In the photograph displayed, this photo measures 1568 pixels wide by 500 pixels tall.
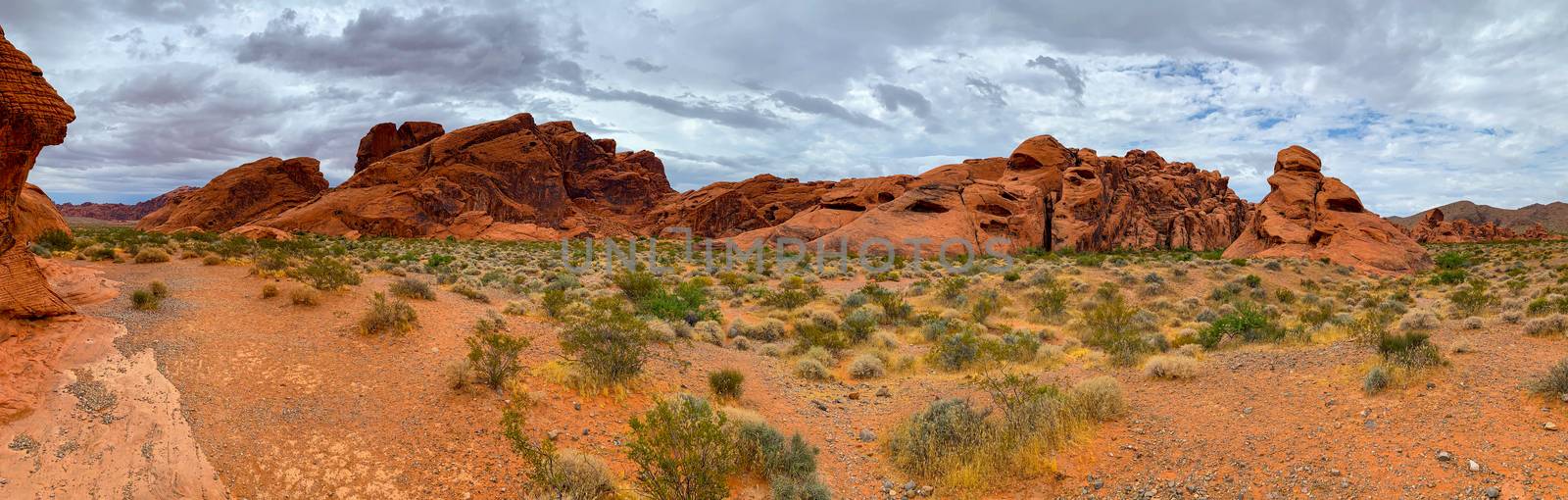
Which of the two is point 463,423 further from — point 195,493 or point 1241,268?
point 1241,268

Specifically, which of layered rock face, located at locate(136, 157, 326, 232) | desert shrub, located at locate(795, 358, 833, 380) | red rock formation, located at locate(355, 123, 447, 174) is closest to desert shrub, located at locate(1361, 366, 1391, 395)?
desert shrub, located at locate(795, 358, 833, 380)

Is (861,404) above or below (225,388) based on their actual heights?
below

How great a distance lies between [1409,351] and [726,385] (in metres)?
8.42

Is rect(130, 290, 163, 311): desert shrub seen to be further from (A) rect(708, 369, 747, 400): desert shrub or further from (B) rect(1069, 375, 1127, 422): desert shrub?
(B) rect(1069, 375, 1127, 422): desert shrub

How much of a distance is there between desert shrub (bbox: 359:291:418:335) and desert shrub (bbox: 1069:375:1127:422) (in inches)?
371

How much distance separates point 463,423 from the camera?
7176mm

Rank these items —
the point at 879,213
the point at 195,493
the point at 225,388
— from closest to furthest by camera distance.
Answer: the point at 195,493 < the point at 225,388 < the point at 879,213

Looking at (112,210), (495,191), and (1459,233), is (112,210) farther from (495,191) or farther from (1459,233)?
(1459,233)

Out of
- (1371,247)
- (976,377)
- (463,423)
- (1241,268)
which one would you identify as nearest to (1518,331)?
(976,377)

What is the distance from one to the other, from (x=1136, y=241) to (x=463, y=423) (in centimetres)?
5377

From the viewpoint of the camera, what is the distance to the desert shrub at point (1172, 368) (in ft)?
29.3

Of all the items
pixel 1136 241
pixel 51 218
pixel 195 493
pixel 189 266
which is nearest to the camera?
pixel 195 493

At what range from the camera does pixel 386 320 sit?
9.55 meters

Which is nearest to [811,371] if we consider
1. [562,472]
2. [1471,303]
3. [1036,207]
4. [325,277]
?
[562,472]
